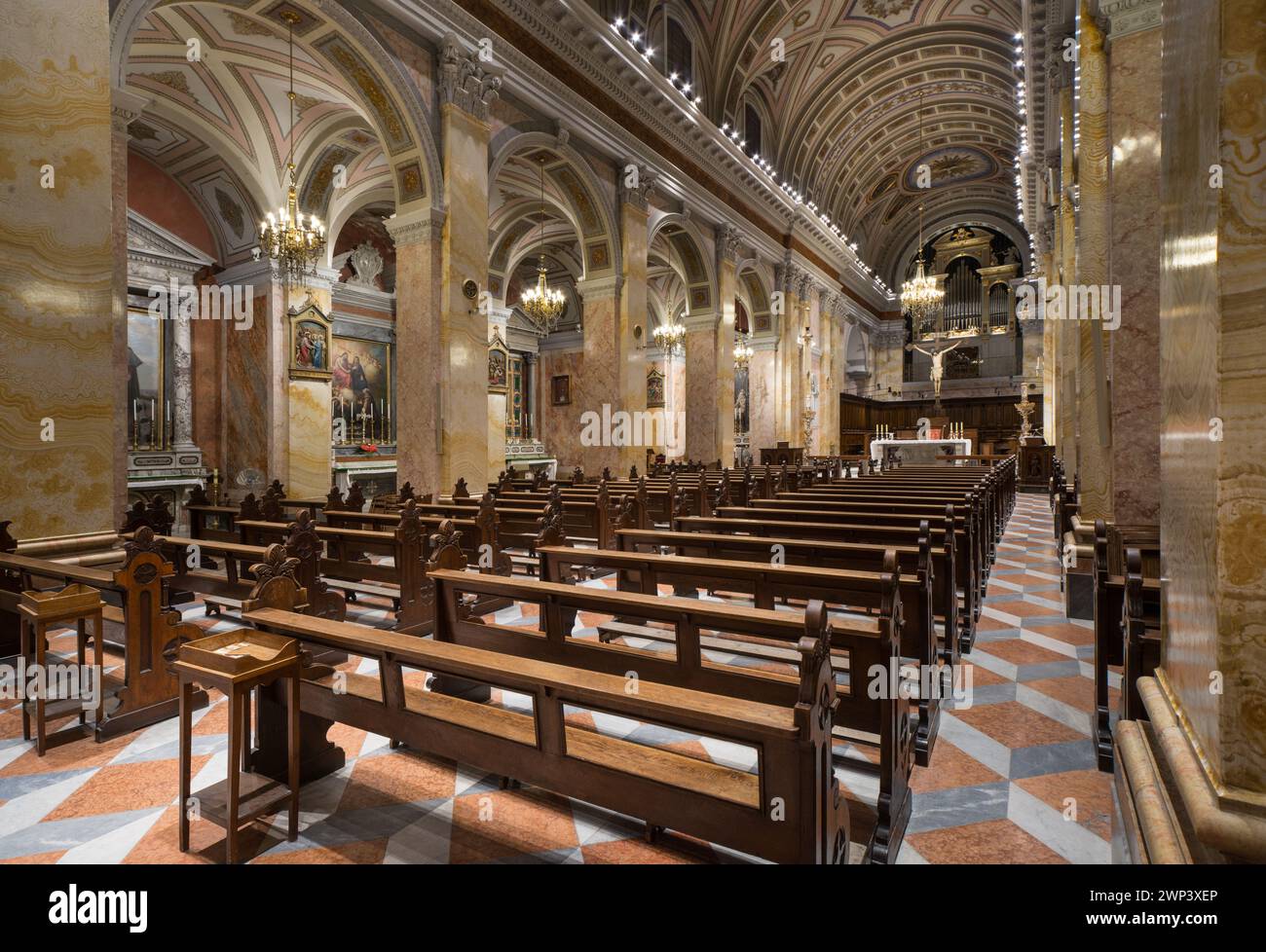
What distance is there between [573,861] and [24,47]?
5.89 m

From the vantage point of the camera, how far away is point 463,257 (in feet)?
29.1

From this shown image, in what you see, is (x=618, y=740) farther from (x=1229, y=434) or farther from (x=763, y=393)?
A: (x=763, y=393)

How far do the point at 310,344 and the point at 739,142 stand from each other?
35.1 feet

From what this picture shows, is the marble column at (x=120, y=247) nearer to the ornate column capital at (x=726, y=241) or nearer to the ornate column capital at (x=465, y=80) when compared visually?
the ornate column capital at (x=465, y=80)

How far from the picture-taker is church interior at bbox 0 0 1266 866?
5.36ft

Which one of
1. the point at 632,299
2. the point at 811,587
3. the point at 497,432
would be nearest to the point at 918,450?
the point at 632,299

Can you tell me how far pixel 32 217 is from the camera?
14.0 ft

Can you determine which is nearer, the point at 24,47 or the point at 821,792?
the point at 821,792

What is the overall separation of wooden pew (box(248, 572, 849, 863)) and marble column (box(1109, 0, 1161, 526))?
395cm

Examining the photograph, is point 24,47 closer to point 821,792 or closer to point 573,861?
point 573,861

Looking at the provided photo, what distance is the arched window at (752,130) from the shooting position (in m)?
16.7

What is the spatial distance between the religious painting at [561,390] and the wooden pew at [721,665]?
18.3 metres

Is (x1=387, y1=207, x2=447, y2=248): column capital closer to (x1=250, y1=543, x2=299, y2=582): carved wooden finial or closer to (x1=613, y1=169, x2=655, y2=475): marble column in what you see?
(x1=613, y1=169, x2=655, y2=475): marble column

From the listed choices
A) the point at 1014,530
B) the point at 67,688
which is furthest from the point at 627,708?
the point at 1014,530
